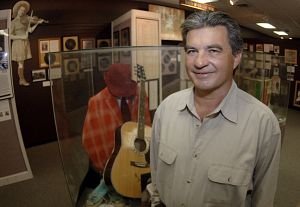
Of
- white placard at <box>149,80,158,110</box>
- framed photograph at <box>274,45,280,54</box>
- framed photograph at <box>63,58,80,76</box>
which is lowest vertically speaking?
white placard at <box>149,80,158,110</box>

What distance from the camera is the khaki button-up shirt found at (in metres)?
1.14

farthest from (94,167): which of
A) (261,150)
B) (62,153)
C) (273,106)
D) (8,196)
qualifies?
(273,106)

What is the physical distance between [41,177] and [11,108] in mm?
905

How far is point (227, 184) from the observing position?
3.82 ft

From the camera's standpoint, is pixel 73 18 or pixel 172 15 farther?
pixel 172 15

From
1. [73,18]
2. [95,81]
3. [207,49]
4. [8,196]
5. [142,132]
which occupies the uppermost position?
[73,18]

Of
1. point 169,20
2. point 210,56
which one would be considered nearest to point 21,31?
point 169,20

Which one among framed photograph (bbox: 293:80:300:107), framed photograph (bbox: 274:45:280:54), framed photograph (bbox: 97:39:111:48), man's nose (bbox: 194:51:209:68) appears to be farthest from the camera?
framed photograph (bbox: 274:45:280:54)

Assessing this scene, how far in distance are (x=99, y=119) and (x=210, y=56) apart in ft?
2.61

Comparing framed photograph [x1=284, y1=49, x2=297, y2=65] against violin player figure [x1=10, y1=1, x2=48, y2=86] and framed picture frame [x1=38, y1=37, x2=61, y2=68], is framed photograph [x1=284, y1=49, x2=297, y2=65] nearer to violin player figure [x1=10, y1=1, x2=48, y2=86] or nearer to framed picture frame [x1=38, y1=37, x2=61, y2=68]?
framed picture frame [x1=38, y1=37, x2=61, y2=68]

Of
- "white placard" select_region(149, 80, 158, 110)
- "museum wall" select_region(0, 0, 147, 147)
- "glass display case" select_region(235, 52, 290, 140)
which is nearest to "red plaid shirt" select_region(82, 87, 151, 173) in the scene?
"white placard" select_region(149, 80, 158, 110)

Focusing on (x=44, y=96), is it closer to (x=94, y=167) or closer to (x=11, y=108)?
(x=11, y=108)

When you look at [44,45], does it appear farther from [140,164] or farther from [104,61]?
[140,164]

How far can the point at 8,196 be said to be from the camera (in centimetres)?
309
